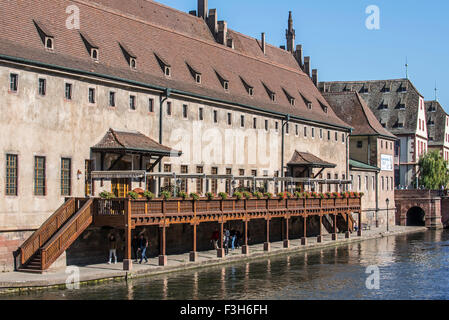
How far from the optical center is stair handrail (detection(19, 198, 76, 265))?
33.9 m

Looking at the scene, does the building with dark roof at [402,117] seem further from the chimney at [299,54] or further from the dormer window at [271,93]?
the dormer window at [271,93]

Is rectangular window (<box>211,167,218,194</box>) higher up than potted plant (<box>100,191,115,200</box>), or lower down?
higher up

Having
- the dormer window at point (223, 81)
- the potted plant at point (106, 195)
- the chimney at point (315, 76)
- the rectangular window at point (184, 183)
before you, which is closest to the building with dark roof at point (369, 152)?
the chimney at point (315, 76)

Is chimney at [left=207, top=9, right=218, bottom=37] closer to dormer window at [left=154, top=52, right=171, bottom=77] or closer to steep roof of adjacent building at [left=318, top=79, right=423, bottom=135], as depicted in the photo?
dormer window at [left=154, top=52, right=171, bottom=77]

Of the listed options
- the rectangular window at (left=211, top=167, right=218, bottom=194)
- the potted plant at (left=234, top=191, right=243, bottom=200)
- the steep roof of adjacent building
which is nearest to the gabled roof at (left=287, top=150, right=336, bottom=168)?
the rectangular window at (left=211, top=167, right=218, bottom=194)

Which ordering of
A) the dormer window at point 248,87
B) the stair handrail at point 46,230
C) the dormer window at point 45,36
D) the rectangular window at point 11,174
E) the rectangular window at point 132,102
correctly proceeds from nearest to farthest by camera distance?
the stair handrail at point 46,230 → the rectangular window at point 11,174 → the dormer window at point 45,36 → the rectangular window at point 132,102 → the dormer window at point 248,87

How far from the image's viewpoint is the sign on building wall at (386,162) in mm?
79588

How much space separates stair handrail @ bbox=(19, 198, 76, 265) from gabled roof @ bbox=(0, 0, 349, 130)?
676 cm

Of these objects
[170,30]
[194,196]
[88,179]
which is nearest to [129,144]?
[88,179]

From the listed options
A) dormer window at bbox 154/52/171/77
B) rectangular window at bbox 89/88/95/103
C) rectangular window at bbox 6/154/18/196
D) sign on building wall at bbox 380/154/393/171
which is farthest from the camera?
sign on building wall at bbox 380/154/393/171

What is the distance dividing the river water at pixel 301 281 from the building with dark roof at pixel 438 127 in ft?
202
